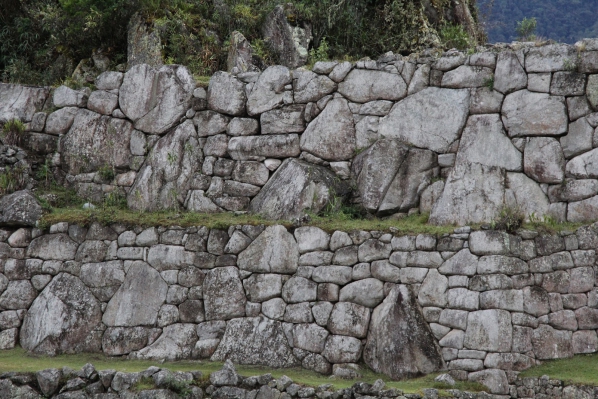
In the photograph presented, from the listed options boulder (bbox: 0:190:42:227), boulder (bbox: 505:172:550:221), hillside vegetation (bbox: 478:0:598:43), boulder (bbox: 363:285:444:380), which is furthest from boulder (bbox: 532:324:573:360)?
hillside vegetation (bbox: 478:0:598:43)

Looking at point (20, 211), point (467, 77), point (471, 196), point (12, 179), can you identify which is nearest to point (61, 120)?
point (12, 179)

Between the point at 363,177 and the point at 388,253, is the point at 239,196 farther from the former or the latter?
the point at 388,253

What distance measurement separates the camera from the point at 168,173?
1363 cm

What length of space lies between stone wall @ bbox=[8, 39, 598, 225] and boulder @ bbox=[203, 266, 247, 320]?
1302 millimetres

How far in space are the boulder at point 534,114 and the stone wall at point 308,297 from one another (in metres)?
1.78

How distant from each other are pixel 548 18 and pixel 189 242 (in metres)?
25.7

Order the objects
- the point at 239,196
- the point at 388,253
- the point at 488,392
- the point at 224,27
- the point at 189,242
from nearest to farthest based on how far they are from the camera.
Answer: the point at 488,392 → the point at 388,253 → the point at 189,242 → the point at 239,196 → the point at 224,27

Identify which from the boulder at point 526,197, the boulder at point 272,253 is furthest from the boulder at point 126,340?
the boulder at point 526,197

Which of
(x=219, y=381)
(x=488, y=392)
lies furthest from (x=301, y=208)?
(x=488, y=392)

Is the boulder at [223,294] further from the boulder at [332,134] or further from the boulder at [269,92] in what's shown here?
the boulder at [269,92]

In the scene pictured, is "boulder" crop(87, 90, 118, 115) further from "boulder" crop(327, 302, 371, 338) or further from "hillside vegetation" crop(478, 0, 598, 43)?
"hillside vegetation" crop(478, 0, 598, 43)

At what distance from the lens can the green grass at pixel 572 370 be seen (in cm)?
1001

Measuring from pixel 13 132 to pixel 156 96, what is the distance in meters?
2.89

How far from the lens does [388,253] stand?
11266mm
